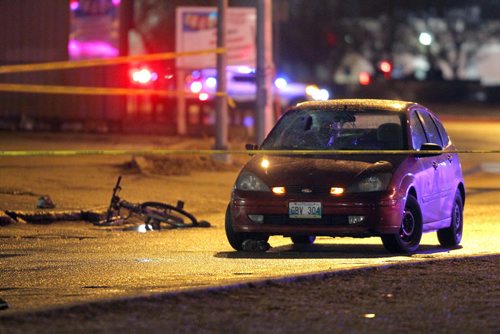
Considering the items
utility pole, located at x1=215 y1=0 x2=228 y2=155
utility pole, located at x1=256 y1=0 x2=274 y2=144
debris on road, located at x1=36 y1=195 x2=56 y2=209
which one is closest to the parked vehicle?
utility pole, located at x1=215 y1=0 x2=228 y2=155

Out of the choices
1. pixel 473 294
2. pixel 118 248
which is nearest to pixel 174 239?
pixel 118 248

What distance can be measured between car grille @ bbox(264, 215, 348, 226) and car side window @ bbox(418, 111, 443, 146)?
2.12 meters

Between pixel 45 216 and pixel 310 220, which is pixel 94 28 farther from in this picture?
pixel 310 220

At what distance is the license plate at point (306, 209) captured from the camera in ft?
38.6

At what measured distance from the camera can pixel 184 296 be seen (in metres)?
8.41

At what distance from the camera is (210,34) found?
3638cm

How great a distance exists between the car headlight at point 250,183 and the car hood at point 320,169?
4 cm

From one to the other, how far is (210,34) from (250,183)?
24638mm

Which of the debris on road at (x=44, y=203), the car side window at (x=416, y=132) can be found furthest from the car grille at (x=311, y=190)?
the debris on road at (x=44, y=203)

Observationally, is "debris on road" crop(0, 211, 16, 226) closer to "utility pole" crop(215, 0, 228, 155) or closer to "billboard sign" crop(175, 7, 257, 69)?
"utility pole" crop(215, 0, 228, 155)

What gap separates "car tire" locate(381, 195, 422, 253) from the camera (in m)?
12.1

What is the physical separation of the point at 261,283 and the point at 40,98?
30884 millimetres

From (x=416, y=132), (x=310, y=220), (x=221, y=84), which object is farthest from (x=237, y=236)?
(x=221, y=84)

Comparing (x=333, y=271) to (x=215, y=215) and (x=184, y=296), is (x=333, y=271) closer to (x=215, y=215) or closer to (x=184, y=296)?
(x=184, y=296)
